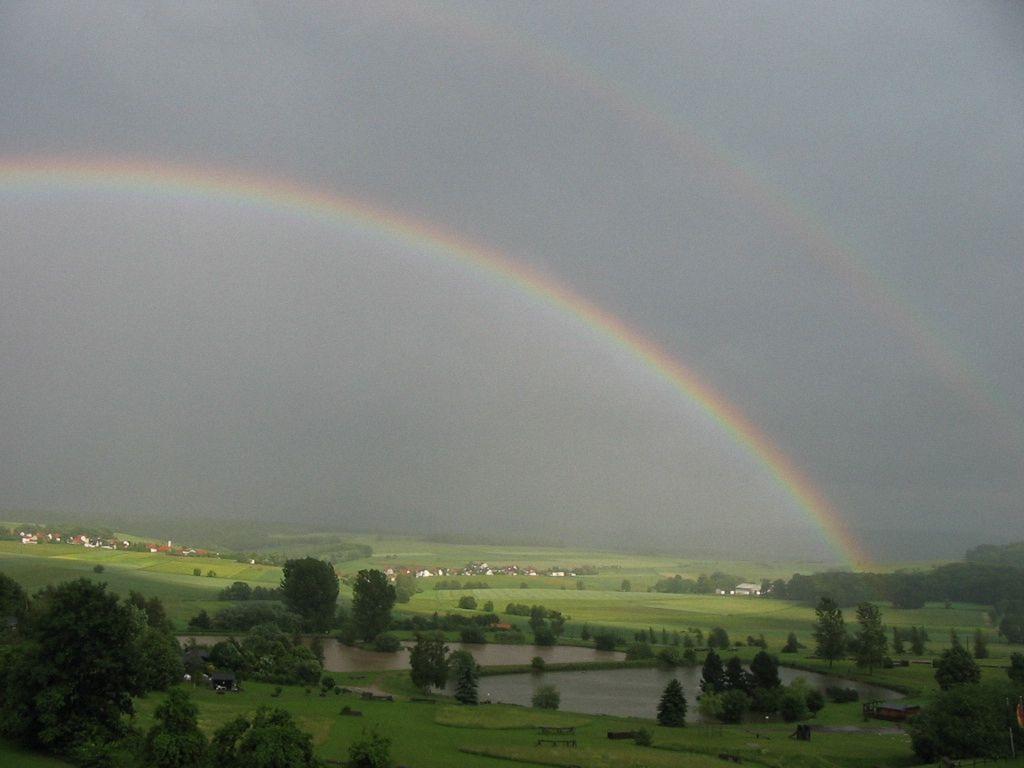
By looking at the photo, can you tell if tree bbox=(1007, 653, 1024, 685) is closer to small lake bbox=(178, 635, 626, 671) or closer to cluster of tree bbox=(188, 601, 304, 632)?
small lake bbox=(178, 635, 626, 671)

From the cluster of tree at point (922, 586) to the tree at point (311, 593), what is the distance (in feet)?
251

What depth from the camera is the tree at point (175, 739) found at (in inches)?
958

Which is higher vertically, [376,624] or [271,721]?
[271,721]

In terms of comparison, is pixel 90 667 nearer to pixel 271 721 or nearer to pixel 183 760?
pixel 183 760

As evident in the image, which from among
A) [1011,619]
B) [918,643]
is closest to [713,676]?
[918,643]

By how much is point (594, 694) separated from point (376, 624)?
24565mm

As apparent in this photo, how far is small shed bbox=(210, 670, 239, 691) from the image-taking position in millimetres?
44219

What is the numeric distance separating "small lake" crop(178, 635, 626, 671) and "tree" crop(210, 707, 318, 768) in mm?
32267

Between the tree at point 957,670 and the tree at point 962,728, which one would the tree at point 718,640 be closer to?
the tree at point 957,670

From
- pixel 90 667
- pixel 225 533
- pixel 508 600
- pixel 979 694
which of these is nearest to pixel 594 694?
pixel 979 694

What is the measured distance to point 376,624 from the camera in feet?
228

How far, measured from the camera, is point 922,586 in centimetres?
11375

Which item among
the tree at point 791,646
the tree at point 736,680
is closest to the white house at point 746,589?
the tree at point 791,646

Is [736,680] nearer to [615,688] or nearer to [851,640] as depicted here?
[615,688]
